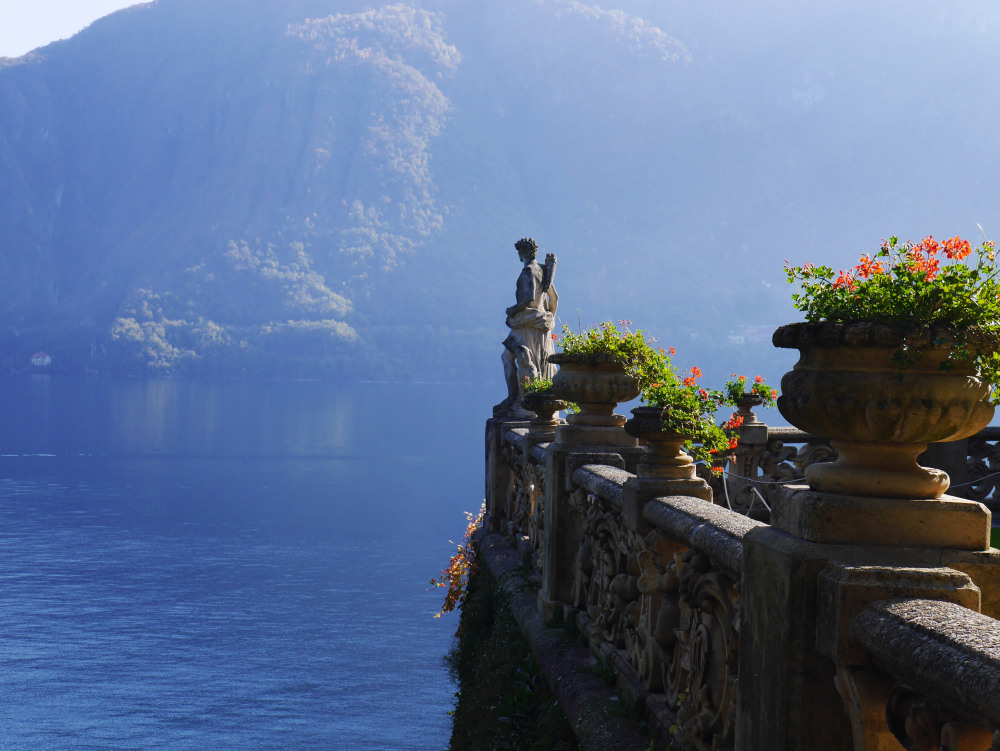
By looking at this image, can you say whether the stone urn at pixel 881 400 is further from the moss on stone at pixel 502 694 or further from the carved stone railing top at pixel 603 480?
the moss on stone at pixel 502 694

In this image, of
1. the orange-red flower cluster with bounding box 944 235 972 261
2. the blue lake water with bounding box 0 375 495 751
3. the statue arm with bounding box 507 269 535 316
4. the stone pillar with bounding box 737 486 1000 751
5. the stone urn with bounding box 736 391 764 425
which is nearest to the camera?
the stone pillar with bounding box 737 486 1000 751

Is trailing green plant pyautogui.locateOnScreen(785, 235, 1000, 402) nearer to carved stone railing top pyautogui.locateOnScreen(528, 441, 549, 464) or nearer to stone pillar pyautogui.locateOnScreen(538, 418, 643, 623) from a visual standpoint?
stone pillar pyautogui.locateOnScreen(538, 418, 643, 623)

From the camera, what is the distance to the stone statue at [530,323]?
1341 centimetres

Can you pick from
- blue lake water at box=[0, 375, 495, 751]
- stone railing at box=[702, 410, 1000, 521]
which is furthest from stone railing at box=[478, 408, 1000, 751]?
blue lake water at box=[0, 375, 495, 751]

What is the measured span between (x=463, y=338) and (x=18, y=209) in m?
91.1

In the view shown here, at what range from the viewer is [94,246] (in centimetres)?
19338

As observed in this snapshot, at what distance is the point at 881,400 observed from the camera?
2420 mm

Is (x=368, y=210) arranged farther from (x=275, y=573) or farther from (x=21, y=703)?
(x=21, y=703)

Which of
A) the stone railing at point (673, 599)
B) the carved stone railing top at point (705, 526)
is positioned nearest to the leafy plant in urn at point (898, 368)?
the carved stone railing top at point (705, 526)

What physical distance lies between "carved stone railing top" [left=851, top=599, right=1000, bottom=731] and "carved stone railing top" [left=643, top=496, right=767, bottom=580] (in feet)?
2.24

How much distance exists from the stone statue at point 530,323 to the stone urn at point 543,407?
4.09 m

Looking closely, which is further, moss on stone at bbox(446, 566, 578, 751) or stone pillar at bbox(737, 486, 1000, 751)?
moss on stone at bbox(446, 566, 578, 751)

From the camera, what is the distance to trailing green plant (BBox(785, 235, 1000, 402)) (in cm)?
242

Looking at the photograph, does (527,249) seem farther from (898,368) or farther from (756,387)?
(898,368)
